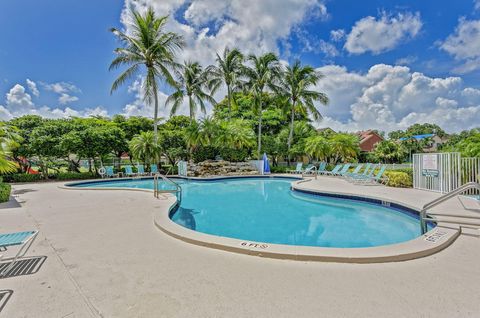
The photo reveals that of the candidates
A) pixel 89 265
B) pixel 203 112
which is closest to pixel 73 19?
pixel 203 112

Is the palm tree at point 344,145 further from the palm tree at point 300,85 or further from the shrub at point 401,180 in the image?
the shrub at point 401,180

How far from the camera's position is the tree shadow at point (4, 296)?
8.18 feet

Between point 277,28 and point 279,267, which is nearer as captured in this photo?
point 279,267

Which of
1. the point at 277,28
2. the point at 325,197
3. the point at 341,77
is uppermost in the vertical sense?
the point at 277,28

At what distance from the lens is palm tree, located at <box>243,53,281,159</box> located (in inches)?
851

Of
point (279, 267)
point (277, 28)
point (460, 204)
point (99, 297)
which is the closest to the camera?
point (99, 297)

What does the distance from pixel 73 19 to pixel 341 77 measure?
19.2 metres

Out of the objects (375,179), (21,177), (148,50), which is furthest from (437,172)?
(21,177)

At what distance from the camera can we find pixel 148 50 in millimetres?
17219

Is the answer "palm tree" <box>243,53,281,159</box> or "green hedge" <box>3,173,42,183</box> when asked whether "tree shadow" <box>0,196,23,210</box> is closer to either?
"green hedge" <box>3,173,42,183</box>

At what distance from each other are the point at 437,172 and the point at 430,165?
0.40 meters

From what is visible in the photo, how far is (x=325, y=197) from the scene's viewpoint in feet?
33.6

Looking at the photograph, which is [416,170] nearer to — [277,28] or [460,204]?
[460,204]

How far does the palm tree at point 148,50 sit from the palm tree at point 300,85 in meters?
9.76
